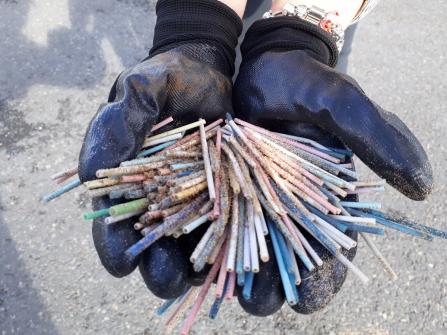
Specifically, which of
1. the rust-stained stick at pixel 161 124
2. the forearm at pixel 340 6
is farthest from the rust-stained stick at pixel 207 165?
the forearm at pixel 340 6

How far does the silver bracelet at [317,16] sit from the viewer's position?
1611mm

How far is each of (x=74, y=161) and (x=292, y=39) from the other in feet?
3.92

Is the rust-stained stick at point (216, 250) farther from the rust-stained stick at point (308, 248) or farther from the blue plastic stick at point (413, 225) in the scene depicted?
the blue plastic stick at point (413, 225)

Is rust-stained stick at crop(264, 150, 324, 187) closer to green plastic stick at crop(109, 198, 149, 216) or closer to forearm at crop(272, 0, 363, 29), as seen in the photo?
green plastic stick at crop(109, 198, 149, 216)

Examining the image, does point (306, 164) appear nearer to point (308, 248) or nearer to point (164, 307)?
point (308, 248)

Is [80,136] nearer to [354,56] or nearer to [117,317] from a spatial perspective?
[117,317]

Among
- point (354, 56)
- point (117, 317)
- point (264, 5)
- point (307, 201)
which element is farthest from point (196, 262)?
point (354, 56)

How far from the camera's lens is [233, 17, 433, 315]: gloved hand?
1.14 metres

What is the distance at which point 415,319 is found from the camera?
185cm

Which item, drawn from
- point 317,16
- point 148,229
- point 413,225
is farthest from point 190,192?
point 317,16

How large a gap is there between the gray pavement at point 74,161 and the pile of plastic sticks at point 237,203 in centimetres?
78

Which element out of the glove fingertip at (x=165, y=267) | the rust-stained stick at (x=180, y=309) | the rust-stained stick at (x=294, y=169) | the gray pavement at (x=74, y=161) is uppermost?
the rust-stained stick at (x=294, y=169)

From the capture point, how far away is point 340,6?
5.69ft

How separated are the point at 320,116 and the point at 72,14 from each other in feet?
6.69
